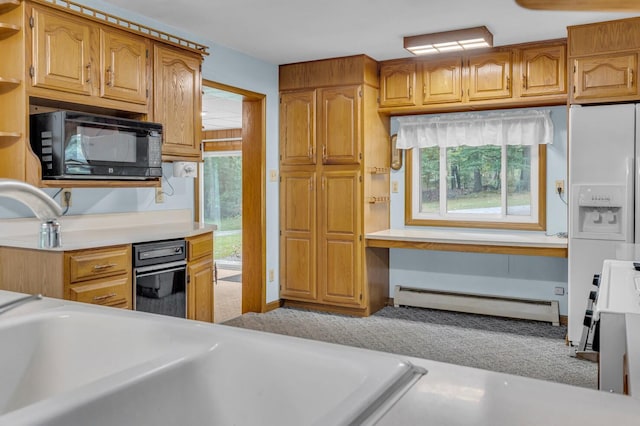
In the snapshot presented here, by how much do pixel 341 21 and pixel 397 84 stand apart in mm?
1228

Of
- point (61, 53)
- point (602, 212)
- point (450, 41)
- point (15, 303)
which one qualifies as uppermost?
point (450, 41)

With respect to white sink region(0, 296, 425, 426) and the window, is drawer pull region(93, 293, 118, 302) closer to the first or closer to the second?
white sink region(0, 296, 425, 426)

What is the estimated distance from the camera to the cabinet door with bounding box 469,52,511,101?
4336mm

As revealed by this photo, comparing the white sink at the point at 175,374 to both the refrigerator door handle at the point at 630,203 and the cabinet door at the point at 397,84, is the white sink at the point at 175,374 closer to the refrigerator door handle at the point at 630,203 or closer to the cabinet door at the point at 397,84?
the refrigerator door handle at the point at 630,203

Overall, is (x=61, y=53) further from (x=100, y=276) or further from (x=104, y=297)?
(x=104, y=297)

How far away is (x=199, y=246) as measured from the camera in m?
3.53

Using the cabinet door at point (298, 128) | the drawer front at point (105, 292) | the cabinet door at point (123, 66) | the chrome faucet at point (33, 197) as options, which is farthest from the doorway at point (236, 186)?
the chrome faucet at point (33, 197)

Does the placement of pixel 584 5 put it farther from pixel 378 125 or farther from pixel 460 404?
pixel 378 125

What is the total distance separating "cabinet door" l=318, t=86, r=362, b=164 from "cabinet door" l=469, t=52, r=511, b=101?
3.23ft

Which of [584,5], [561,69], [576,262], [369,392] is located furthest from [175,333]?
[561,69]

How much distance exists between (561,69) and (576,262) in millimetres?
1547

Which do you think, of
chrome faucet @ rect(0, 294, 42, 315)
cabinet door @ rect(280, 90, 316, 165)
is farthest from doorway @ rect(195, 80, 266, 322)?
chrome faucet @ rect(0, 294, 42, 315)

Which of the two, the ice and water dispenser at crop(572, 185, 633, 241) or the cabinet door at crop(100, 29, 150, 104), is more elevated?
the cabinet door at crop(100, 29, 150, 104)

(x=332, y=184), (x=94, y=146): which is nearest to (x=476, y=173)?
(x=332, y=184)
